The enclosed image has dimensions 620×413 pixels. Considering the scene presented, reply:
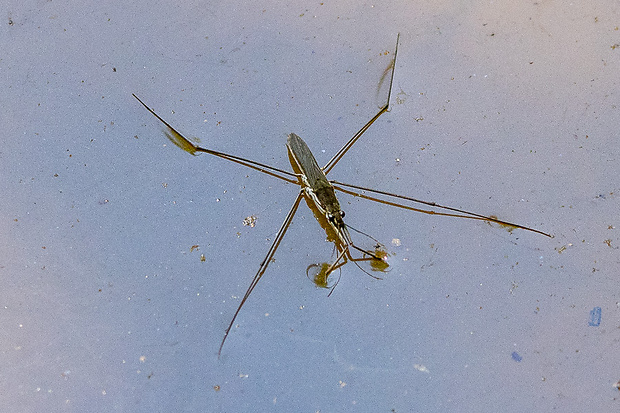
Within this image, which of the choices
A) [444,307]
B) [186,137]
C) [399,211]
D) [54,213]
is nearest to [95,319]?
[54,213]

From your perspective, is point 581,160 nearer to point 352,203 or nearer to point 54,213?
point 352,203

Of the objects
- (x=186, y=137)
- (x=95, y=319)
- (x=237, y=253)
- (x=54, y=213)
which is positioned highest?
(x=186, y=137)

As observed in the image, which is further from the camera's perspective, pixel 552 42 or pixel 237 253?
pixel 552 42

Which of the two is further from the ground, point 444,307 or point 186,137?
point 186,137

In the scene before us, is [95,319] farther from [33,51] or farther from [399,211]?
[399,211]

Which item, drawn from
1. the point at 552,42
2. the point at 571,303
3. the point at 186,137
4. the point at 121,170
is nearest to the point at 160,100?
the point at 186,137

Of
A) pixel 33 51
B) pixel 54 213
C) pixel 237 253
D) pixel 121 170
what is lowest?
pixel 237 253
